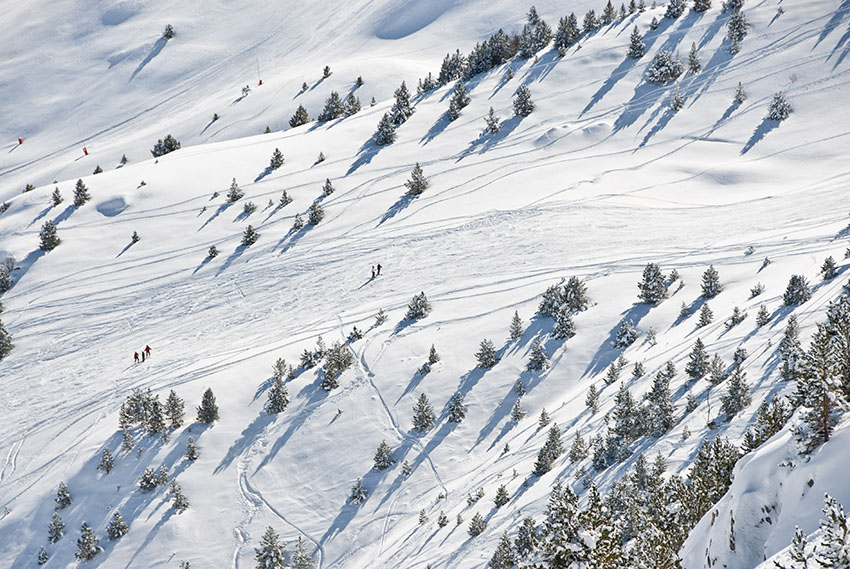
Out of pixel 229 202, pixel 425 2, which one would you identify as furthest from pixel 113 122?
pixel 425 2

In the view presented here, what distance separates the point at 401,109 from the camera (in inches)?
1762

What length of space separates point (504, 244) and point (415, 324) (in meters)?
7.45

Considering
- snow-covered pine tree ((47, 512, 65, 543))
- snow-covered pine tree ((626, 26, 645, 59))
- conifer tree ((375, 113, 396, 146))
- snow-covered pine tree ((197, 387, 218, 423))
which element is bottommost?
snow-covered pine tree ((47, 512, 65, 543))

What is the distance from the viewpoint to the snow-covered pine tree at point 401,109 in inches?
1751

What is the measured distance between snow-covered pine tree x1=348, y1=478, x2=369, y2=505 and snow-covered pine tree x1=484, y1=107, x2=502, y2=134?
27.0 meters

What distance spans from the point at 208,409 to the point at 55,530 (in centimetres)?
564

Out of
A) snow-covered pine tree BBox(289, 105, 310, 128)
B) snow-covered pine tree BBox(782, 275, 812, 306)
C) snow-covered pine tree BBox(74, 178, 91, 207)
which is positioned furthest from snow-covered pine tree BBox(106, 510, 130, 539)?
snow-covered pine tree BBox(289, 105, 310, 128)

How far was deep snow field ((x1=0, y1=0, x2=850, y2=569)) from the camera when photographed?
65.5ft

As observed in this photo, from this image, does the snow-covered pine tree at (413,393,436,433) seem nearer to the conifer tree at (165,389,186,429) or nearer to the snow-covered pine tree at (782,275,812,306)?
the conifer tree at (165,389,186,429)

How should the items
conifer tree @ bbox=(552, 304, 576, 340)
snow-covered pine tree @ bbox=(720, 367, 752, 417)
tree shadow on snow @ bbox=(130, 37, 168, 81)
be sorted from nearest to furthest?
snow-covered pine tree @ bbox=(720, 367, 752, 417) < conifer tree @ bbox=(552, 304, 576, 340) < tree shadow on snow @ bbox=(130, 37, 168, 81)

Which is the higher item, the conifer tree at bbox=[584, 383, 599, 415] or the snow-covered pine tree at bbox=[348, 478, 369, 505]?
the conifer tree at bbox=[584, 383, 599, 415]

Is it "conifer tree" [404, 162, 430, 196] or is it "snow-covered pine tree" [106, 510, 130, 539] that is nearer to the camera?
"snow-covered pine tree" [106, 510, 130, 539]

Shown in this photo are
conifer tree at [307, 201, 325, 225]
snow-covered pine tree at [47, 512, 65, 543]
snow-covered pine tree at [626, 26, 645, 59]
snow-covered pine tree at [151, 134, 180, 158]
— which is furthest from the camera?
snow-covered pine tree at [151, 134, 180, 158]

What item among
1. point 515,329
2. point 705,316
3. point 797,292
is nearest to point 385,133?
point 515,329
